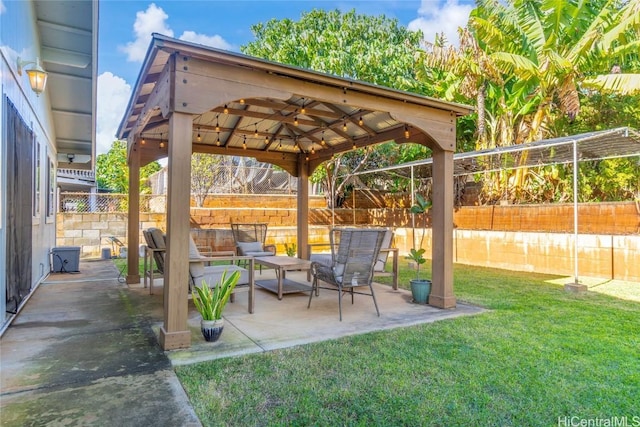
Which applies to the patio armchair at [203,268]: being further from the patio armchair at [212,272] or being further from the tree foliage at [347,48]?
the tree foliage at [347,48]

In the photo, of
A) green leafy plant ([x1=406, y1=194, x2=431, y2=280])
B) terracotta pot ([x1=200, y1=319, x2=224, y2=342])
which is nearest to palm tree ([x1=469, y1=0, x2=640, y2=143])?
green leafy plant ([x1=406, y1=194, x2=431, y2=280])

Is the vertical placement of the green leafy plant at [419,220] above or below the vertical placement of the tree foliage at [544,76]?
below

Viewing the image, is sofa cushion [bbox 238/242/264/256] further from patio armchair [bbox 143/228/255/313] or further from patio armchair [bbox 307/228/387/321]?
patio armchair [bbox 307/228/387/321]

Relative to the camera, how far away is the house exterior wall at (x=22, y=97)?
3.88 metres

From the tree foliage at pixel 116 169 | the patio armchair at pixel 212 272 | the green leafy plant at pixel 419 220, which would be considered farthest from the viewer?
the tree foliage at pixel 116 169

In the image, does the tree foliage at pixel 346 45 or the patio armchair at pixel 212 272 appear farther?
the tree foliage at pixel 346 45

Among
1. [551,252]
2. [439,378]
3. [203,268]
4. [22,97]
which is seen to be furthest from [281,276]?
[551,252]

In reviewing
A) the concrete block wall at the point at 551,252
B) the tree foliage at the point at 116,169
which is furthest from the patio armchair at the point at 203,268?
the tree foliage at the point at 116,169

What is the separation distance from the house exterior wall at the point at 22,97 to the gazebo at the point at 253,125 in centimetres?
125

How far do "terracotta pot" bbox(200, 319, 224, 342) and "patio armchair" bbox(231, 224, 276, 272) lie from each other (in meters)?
3.76

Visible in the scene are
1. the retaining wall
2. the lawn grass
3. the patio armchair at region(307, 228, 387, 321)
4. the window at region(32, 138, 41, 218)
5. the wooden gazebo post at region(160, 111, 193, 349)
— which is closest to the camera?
the lawn grass

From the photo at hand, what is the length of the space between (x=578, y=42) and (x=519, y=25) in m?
1.38

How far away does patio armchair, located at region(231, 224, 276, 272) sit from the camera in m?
8.39

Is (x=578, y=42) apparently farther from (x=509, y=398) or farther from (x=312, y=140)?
(x=509, y=398)
